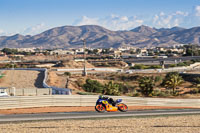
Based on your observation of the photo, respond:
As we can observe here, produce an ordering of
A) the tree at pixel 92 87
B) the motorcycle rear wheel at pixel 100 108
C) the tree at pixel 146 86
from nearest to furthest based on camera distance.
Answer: the motorcycle rear wheel at pixel 100 108 → the tree at pixel 146 86 → the tree at pixel 92 87

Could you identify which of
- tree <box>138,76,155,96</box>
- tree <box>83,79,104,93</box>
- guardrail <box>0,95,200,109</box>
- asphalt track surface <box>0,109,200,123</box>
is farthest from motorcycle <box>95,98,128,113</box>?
tree <box>83,79,104,93</box>

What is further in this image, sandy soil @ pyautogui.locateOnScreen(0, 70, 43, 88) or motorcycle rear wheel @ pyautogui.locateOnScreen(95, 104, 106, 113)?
sandy soil @ pyautogui.locateOnScreen(0, 70, 43, 88)

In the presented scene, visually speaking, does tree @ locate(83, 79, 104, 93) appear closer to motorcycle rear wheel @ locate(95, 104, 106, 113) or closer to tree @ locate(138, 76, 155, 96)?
tree @ locate(138, 76, 155, 96)

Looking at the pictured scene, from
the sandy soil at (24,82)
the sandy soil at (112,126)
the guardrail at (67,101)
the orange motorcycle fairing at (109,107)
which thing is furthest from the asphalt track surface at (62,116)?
the sandy soil at (24,82)

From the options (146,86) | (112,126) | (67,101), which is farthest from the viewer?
(146,86)

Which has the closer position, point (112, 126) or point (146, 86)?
point (112, 126)

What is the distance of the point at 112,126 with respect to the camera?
60.0ft

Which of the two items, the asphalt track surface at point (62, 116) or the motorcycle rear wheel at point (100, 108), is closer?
the asphalt track surface at point (62, 116)

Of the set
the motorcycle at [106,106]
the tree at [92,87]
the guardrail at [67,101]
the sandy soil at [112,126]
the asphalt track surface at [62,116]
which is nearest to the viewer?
the sandy soil at [112,126]

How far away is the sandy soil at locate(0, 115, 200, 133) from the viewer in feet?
56.1

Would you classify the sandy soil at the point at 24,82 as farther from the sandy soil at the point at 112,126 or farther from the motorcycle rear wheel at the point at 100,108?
the sandy soil at the point at 112,126

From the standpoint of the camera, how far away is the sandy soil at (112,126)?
674 inches

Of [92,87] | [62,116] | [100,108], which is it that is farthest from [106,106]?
[92,87]

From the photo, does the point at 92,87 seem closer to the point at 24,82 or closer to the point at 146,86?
the point at 24,82
